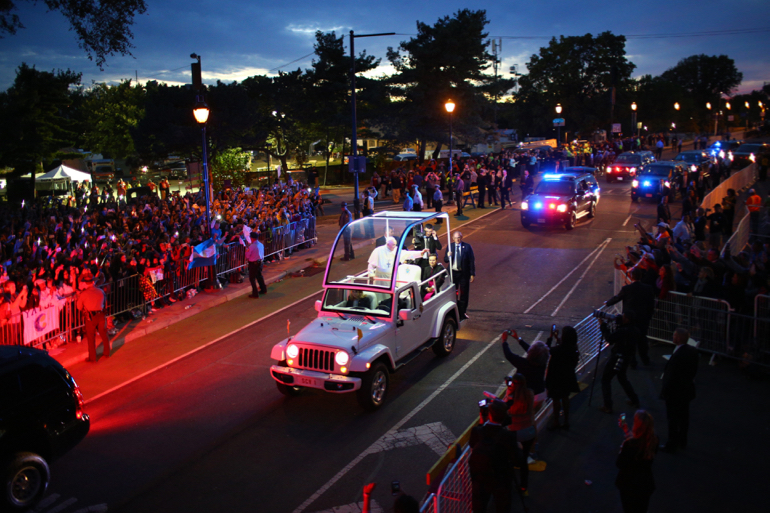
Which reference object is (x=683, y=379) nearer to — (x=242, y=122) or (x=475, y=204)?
(x=475, y=204)

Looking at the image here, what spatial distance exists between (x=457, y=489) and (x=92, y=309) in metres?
7.92

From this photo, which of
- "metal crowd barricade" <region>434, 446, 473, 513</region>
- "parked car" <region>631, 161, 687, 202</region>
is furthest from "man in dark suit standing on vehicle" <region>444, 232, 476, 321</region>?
"parked car" <region>631, 161, 687, 202</region>

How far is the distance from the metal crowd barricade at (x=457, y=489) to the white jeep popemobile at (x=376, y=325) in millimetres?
2592

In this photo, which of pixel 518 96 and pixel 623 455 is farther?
pixel 518 96

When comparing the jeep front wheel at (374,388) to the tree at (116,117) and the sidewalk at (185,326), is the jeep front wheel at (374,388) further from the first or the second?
the tree at (116,117)

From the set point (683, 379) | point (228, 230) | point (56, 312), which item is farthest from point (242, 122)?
point (683, 379)

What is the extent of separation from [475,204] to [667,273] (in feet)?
67.1

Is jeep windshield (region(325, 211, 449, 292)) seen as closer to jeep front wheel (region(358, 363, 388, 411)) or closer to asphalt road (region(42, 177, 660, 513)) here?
jeep front wheel (region(358, 363, 388, 411))

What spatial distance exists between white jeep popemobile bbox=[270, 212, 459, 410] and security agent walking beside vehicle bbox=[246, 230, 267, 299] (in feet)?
14.5

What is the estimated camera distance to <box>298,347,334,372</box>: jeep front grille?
7992mm

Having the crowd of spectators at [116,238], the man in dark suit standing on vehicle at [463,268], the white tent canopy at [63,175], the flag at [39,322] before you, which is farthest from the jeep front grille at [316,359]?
the white tent canopy at [63,175]

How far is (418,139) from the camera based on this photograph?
140ft

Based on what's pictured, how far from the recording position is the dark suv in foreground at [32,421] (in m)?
6.07

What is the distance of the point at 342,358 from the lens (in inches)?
311
